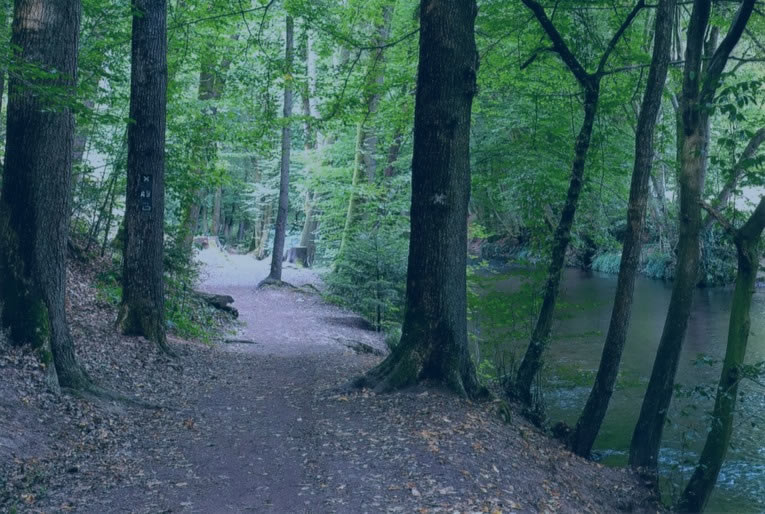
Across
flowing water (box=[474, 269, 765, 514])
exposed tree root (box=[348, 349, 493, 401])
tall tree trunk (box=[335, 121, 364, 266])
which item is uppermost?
tall tree trunk (box=[335, 121, 364, 266])

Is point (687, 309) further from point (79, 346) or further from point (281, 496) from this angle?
point (79, 346)

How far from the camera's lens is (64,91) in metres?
5.67

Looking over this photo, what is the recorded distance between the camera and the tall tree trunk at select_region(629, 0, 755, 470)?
836 cm

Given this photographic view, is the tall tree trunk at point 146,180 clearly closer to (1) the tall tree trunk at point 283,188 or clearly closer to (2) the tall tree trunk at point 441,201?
(2) the tall tree trunk at point 441,201

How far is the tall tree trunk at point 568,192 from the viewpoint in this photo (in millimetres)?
9289

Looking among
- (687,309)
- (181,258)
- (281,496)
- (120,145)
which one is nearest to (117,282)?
(181,258)

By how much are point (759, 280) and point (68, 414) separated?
91.9ft

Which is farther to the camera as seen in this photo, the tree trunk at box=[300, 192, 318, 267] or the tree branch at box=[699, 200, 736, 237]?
the tree trunk at box=[300, 192, 318, 267]

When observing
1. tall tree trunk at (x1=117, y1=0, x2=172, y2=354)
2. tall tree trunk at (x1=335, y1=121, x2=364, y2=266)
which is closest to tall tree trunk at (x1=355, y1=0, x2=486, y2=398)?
tall tree trunk at (x1=117, y1=0, x2=172, y2=354)

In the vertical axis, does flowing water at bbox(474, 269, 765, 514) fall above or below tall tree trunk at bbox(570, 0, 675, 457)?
below

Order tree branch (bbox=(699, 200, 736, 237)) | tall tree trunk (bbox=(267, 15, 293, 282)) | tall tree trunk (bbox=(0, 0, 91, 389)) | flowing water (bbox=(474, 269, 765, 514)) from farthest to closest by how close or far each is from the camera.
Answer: tall tree trunk (bbox=(267, 15, 293, 282)), flowing water (bbox=(474, 269, 765, 514)), tree branch (bbox=(699, 200, 736, 237)), tall tree trunk (bbox=(0, 0, 91, 389))

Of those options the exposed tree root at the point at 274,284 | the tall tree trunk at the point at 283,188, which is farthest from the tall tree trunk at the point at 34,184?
the exposed tree root at the point at 274,284

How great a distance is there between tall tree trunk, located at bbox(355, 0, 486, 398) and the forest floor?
43 centimetres

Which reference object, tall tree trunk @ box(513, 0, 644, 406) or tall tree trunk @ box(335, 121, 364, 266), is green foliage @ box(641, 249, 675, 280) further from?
tall tree trunk @ box(513, 0, 644, 406)
